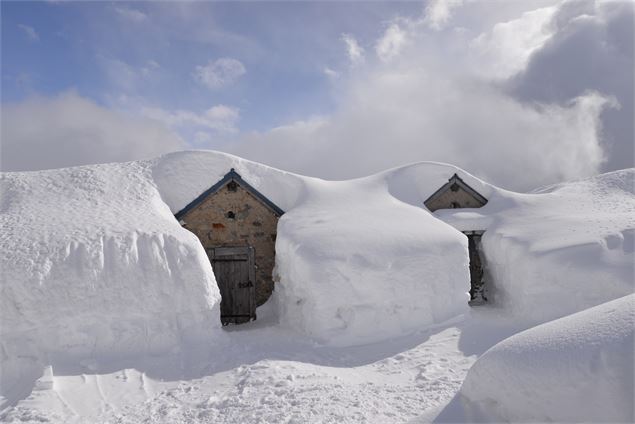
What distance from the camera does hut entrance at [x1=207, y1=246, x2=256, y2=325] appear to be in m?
11.6

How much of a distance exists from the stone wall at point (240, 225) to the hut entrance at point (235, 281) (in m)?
0.32

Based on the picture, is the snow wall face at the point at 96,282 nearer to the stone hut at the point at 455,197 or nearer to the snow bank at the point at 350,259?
the snow bank at the point at 350,259

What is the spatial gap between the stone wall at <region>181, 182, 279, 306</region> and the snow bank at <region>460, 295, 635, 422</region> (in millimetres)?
8601

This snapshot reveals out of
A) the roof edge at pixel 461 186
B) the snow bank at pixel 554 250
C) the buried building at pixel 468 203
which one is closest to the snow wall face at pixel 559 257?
the snow bank at pixel 554 250

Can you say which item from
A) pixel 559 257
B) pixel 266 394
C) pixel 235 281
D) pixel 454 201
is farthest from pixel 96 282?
pixel 454 201

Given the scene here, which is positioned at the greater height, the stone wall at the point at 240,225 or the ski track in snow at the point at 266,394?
the stone wall at the point at 240,225

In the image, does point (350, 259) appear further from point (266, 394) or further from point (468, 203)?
point (468, 203)

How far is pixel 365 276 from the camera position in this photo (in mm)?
9844

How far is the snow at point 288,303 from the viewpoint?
612 centimetres

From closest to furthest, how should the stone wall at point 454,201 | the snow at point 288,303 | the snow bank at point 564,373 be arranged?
the snow bank at point 564,373 → the snow at point 288,303 → the stone wall at point 454,201

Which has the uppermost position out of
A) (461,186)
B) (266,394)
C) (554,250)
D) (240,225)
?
(461,186)

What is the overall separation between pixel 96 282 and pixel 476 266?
10.7 m

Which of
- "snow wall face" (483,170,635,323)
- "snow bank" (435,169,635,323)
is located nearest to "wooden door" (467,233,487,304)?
"snow bank" (435,169,635,323)

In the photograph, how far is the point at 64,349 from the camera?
766 centimetres
